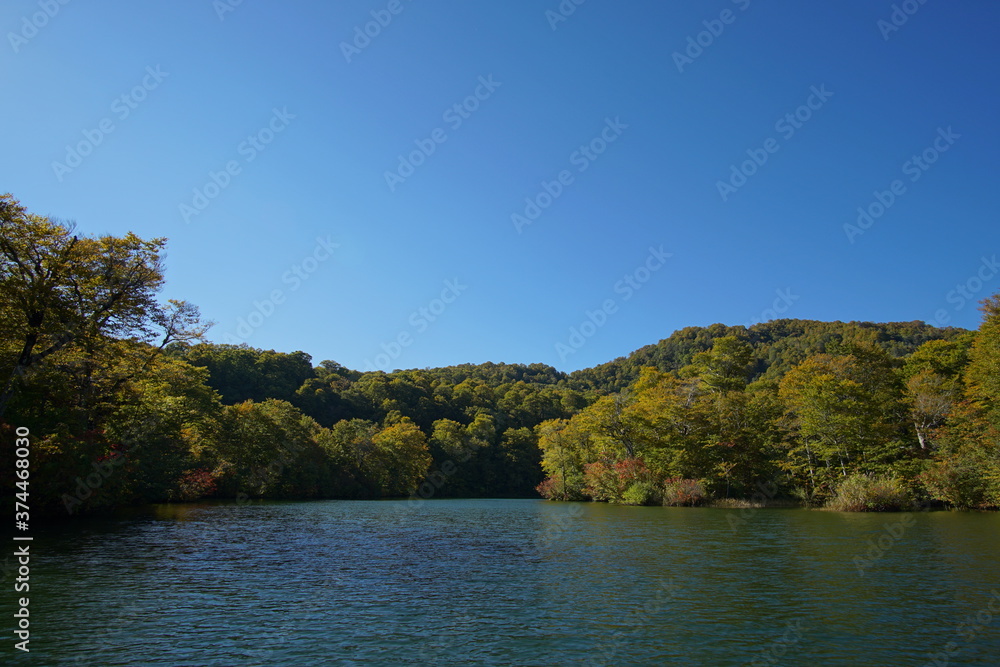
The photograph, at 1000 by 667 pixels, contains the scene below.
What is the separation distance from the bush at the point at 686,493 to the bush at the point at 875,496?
42.2 feet

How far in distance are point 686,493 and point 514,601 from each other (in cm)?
4471

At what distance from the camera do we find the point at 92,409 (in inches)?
1325

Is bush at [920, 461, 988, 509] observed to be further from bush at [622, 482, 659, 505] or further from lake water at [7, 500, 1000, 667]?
bush at [622, 482, 659, 505]

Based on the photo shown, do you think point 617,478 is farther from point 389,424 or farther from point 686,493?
point 389,424

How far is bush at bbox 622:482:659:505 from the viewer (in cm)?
5591

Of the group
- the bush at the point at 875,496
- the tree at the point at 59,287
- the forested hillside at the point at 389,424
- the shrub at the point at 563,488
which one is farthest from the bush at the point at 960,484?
the tree at the point at 59,287

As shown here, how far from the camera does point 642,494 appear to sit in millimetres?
55875

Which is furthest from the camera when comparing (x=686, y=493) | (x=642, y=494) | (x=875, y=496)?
(x=642, y=494)

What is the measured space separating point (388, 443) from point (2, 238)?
67709mm

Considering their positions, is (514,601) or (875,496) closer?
(514,601)

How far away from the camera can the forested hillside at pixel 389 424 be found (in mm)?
27766

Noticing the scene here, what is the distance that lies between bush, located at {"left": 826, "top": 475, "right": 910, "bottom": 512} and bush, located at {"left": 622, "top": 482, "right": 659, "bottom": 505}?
56.1 ft

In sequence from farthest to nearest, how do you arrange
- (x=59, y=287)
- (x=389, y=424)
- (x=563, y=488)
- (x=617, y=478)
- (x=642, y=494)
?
(x=389, y=424) < (x=563, y=488) < (x=617, y=478) < (x=642, y=494) < (x=59, y=287)

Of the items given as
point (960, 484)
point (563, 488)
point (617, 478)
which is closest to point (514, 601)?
point (960, 484)
